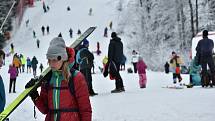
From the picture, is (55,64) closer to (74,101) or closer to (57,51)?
(57,51)

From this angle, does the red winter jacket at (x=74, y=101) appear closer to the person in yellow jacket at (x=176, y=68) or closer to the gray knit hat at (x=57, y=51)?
the gray knit hat at (x=57, y=51)

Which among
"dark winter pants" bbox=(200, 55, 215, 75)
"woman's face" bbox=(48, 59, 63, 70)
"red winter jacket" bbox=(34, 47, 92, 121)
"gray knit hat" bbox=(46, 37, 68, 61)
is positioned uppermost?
"dark winter pants" bbox=(200, 55, 215, 75)

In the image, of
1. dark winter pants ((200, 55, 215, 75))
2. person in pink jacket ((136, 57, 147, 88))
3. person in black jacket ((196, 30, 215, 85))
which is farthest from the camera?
person in pink jacket ((136, 57, 147, 88))

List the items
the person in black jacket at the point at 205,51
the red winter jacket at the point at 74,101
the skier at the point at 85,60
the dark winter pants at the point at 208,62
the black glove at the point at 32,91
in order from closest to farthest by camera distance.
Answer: the red winter jacket at the point at 74,101
the black glove at the point at 32,91
the skier at the point at 85,60
the person in black jacket at the point at 205,51
the dark winter pants at the point at 208,62

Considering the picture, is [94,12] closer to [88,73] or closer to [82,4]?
[82,4]

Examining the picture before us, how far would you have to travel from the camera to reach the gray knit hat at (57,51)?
4926mm

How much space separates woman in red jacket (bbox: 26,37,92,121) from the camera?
489 cm

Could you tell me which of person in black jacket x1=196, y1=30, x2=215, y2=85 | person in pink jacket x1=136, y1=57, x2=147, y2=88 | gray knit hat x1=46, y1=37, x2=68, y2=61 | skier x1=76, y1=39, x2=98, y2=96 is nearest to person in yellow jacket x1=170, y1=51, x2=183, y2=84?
person in pink jacket x1=136, y1=57, x2=147, y2=88

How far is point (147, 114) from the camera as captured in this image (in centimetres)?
980

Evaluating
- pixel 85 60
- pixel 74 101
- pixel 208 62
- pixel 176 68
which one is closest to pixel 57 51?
pixel 74 101

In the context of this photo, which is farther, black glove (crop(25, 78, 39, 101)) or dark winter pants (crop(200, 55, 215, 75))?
dark winter pants (crop(200, 55, 215, 75))

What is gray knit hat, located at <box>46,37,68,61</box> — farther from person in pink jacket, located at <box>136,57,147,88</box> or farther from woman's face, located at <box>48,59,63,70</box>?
person in pink jacket, located at <box>136,57,147,88</box>

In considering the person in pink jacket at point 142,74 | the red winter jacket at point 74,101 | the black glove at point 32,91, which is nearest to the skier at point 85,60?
the person in pink jacket at point 142,74

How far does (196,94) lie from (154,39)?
4447 centimetres
